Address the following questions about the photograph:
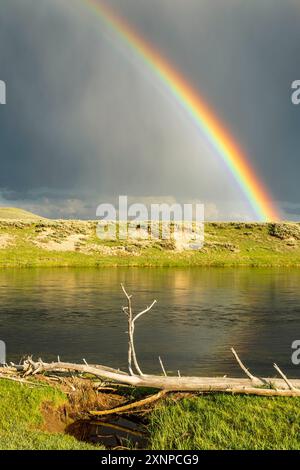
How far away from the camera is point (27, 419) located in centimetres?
1431

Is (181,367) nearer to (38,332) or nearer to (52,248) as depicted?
(38,332)

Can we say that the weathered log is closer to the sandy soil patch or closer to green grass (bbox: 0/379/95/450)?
green grass (bbox: 0/379/95/450)

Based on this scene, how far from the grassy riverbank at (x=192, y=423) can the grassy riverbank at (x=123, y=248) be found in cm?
6090

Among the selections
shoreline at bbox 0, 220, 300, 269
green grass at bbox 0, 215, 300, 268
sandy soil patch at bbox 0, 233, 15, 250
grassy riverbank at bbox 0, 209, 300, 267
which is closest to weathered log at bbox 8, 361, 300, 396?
shoreline at bbox 0, 220, 300, 269

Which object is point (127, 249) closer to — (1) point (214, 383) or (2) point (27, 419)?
(1) point (214, 383)

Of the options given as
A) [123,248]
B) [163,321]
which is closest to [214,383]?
[163,321]

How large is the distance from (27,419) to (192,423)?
4.52m

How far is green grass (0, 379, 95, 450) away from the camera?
1209cm

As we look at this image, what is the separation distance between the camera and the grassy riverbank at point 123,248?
80.1 meters

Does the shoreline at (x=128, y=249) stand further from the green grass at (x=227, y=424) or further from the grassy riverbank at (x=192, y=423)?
the green grass at (x=227, y=424)

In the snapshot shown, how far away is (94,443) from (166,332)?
51.3ft

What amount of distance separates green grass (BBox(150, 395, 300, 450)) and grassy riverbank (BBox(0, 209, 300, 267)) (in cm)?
6276

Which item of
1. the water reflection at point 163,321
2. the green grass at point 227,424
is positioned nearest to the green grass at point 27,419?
the green grass at point 227,424
